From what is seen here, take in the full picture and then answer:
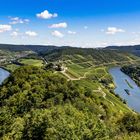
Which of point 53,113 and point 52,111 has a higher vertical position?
point 53,113

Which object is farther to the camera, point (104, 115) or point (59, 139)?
point (104, 115)

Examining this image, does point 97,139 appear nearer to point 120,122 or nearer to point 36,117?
point 36,117

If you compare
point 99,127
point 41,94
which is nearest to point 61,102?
point 41,94

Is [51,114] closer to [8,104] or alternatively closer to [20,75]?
[8,104]

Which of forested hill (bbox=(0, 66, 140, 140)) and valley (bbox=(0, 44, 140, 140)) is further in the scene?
valley (bbox=(0, 44, 140, 140))

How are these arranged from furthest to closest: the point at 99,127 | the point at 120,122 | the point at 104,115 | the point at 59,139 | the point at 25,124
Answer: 1. the point at 104,115
2. the point at 120,122
3. the point at 25,124
4. the point at 99,127
5. the point at 59,139

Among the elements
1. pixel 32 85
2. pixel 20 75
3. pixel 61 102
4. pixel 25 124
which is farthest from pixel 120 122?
pixel 20 75

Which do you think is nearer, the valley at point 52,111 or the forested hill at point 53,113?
the forested hill at point 53,113

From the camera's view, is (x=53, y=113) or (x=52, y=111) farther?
(x=52, y=111)

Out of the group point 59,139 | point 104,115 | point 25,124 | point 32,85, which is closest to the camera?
point 59,139

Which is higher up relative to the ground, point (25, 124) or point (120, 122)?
point (25, 124)
